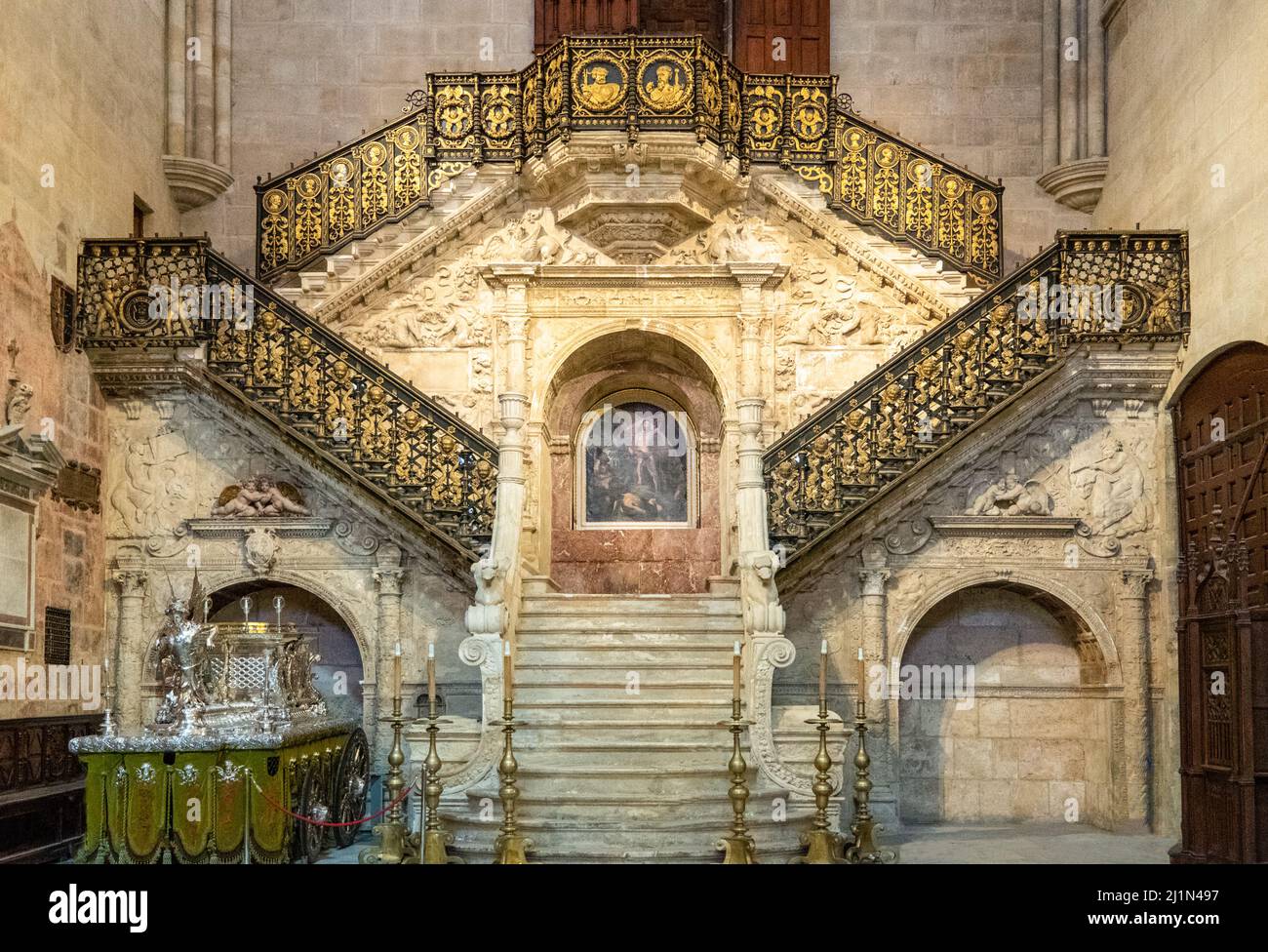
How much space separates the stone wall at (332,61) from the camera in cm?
1609

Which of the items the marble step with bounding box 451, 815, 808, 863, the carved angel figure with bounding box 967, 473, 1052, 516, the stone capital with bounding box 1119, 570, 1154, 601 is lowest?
the marble step with bounding box 451, 815, 808, 863

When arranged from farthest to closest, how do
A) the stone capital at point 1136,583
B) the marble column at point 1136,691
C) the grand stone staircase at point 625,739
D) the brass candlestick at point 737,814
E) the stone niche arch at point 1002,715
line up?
the stone niche arch at point 1002,715 → the stone capital at point 1136,583 → the marble column at point 1136,691 → the grand stone staircase at point 625,739 → the brass candlestick at point 737,814

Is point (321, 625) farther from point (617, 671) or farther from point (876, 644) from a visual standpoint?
point (876, 644)

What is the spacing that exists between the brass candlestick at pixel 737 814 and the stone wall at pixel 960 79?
834 centimetres

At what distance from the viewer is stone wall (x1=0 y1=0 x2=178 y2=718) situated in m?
11.0

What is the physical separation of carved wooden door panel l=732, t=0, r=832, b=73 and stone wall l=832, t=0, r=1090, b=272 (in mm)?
232

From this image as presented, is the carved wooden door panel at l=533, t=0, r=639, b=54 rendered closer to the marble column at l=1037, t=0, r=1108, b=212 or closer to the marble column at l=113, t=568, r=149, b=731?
the marble column at l=1037, t=0, r=1108, b=212

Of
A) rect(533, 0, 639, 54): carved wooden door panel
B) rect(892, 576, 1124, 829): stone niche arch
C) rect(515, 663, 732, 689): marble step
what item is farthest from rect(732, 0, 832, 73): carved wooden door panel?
rect(515, 663, 732, 689): marble step

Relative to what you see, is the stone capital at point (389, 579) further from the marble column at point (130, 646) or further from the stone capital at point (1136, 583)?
the stone capital at point (1136, 583)

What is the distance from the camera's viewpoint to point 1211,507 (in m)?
11.8

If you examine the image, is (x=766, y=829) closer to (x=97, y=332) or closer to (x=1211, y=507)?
(x=1211, y=507)

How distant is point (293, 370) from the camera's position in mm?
12945

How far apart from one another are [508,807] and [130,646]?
492 cm

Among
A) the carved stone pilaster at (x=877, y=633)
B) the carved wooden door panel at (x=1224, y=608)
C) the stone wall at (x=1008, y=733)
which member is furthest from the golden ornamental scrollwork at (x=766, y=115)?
the stone wall at (x=1008, y=733)
